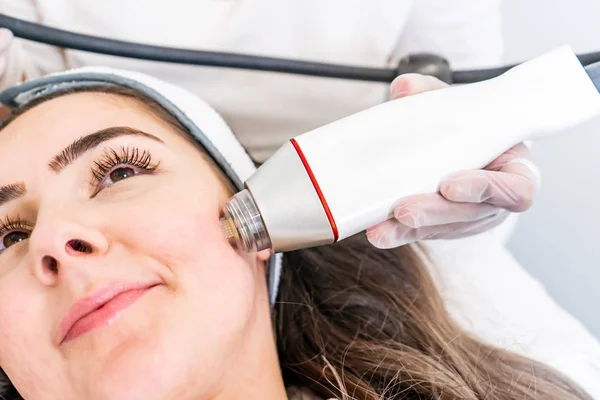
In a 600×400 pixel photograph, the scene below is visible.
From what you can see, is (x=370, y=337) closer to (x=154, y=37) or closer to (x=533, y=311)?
(x=533, y=311)

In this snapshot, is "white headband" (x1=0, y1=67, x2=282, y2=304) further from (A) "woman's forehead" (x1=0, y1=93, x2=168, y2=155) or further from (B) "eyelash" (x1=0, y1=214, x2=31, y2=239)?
(B) "eyelash" (x1=0, y1=214, x2=31, y2=239)

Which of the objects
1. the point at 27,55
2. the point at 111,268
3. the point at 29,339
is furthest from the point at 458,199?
the point at 27,55

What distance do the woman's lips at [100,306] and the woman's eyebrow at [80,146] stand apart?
0.57ft

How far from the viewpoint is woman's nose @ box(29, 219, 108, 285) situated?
2.10 feet

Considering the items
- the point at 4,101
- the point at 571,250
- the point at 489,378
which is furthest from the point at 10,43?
the point at 571,250

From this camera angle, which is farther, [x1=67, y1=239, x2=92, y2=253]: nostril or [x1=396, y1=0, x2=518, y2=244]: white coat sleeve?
[x1=396, y1=0, x2=518, y2=244]: white coat sleeve

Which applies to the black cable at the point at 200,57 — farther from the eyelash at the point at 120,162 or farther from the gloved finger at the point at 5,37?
the eyelash at the point at 120,162

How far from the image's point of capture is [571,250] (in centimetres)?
127

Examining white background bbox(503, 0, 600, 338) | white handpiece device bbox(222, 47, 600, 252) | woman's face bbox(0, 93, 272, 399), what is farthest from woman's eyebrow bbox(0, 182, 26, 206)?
white background bbox(503, 0, 600, 338)

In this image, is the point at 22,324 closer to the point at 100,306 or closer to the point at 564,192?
the point at 100,306

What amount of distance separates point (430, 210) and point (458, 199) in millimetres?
33

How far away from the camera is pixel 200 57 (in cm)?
92

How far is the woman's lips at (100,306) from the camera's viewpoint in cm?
64

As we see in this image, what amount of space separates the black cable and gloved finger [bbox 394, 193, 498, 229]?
27 cm
